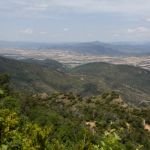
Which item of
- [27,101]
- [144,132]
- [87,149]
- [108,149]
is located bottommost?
[144,132]

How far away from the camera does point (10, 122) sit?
1057 inches

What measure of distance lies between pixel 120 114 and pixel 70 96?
2262 cm

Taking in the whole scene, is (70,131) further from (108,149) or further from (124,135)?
(108,149)

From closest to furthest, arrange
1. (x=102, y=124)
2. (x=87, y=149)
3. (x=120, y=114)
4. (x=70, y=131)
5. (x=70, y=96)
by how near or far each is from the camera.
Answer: (x=87, y=149) < (x=70, y=131) < (x=102, y=124) < (x=120, y=114) < (x=70, y=96)

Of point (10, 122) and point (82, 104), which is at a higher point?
point (10, 122)

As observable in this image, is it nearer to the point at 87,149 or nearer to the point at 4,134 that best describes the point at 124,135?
the point at 87,149

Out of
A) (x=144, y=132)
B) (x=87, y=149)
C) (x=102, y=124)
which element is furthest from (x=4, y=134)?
(x=144, y=132)

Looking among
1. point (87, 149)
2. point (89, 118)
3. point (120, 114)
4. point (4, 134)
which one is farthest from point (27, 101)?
point (4, 134)

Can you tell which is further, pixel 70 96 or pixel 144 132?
pixel 70 96

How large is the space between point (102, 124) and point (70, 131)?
2197cm

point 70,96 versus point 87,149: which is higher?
point 87,149

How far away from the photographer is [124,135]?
11156cm

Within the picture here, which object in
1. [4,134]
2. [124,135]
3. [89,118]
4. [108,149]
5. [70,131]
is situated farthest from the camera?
[89,118]

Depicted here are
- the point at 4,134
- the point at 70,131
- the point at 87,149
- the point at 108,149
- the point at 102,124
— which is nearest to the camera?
the point at 108,149
